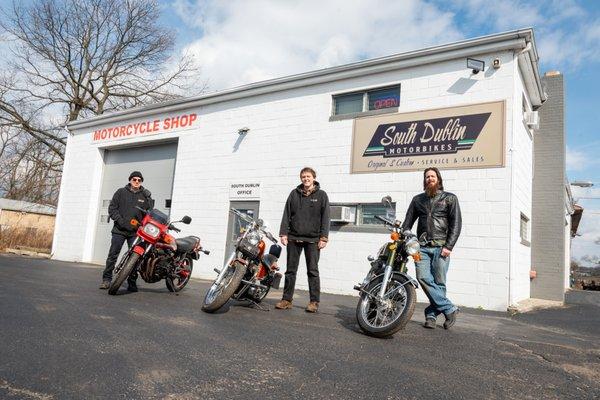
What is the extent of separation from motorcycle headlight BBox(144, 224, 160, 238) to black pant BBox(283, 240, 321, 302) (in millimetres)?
1897

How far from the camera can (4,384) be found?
7.87 ft

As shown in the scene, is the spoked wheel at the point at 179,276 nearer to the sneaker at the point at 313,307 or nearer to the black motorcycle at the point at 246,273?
the black motorcycle at the point at 246,273

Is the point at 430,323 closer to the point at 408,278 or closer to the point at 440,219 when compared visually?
the point at 408,278

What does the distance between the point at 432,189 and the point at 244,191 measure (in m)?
6.97

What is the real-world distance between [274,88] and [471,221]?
236 inches

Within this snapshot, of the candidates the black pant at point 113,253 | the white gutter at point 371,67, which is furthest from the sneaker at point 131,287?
the white gutter at point 371,67

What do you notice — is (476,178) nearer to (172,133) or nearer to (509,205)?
(509,205)

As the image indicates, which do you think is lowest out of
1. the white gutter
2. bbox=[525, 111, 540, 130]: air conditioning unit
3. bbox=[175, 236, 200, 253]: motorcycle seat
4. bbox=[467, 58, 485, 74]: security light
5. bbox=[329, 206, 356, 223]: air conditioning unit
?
bbox=[175, 236, 200, 253]: motorcycle seat

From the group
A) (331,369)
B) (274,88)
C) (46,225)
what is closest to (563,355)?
(331,369)

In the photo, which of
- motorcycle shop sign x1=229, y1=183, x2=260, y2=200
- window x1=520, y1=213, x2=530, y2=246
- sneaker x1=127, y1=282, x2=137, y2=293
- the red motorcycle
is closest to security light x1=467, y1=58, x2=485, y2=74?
window x1=520, y1=213, x2=530, y2=246

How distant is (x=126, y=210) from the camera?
700cm

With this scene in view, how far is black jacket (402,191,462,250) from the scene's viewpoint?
5076 millimetres

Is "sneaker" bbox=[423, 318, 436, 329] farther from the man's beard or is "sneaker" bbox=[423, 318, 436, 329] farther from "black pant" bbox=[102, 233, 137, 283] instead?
"black pant" bbox=[102, 233, 137, 283]

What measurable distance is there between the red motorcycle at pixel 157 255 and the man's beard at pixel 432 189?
3.38 metres
